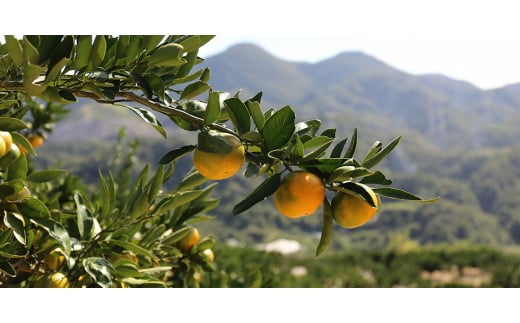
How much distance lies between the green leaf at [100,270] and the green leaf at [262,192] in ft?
0.95

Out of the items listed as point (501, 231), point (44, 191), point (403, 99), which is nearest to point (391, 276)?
point (44, 191)

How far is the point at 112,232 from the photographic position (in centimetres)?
84

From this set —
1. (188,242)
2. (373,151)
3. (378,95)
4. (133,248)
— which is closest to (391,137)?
(378,95)

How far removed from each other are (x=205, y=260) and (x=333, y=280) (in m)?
4.69

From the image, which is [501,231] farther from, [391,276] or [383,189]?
[383,189]

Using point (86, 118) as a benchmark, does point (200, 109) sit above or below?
above

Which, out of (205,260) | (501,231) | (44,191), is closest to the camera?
(205,260)

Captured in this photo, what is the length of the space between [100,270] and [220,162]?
0.28 metres

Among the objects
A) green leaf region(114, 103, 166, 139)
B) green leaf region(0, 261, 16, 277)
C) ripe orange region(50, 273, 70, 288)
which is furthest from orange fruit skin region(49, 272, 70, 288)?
green leaf region(114, 103, 166, 139)

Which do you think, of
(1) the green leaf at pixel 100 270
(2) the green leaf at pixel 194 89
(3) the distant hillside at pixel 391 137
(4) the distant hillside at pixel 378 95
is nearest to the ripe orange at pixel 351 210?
(2) the green leaf at pixel 194 89

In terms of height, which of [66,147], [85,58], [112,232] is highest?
[85,58]

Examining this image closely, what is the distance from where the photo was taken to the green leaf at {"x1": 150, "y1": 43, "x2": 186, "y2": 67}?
1.72ft

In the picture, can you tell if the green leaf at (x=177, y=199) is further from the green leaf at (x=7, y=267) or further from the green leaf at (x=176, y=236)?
the green leaf at (x=7, y=267)

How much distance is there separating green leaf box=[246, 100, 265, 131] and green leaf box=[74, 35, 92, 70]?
181 mm
